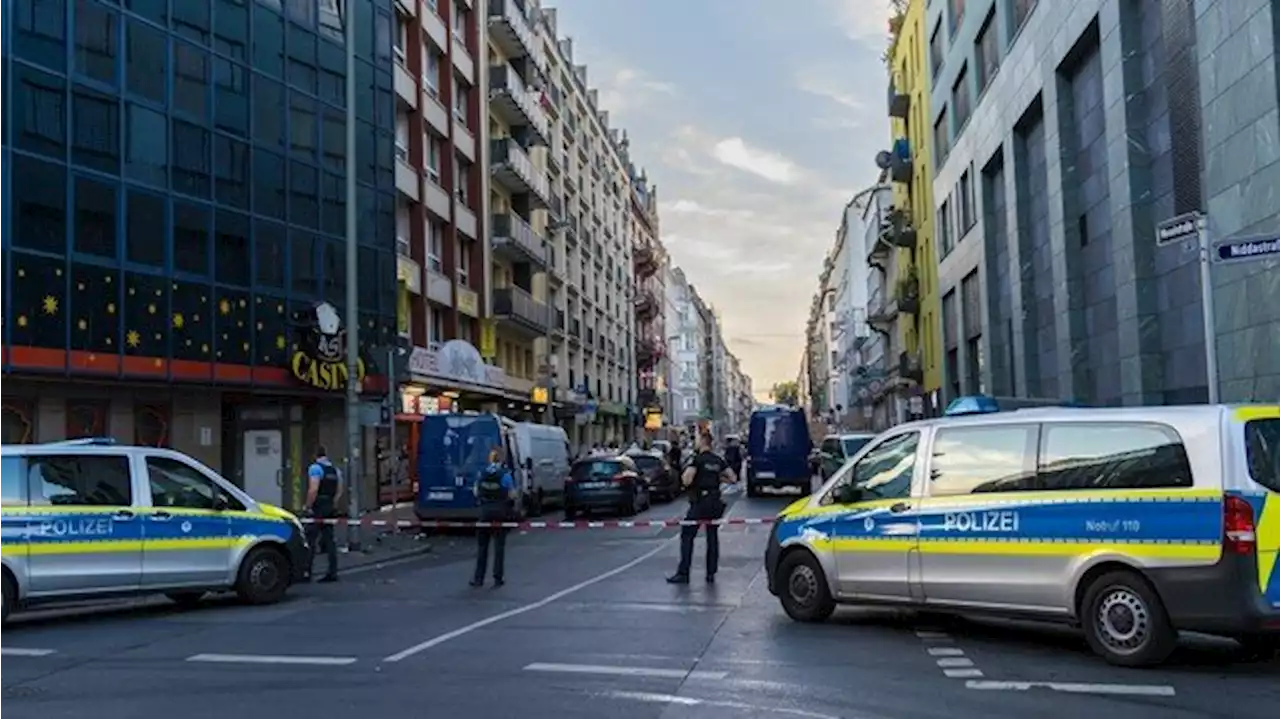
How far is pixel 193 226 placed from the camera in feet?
78.9

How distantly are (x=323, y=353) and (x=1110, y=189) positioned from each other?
1694cm

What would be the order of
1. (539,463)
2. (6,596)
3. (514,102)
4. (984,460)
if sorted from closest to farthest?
1. (984,460)
2. (6,596)
3. (539,463)
4. (514,102)

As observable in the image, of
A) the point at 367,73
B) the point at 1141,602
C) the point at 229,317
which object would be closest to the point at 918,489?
the point at 1141,602

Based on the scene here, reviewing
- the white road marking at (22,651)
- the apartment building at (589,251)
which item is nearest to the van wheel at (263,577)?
Answer: the white road marking at (22,651)

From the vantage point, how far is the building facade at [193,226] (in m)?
20.4

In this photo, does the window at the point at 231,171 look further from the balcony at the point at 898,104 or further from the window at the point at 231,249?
the balcony at the point at 898,104

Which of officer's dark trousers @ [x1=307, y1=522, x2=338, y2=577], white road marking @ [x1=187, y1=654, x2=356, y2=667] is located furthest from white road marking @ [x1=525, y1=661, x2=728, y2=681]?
officer's dark trousers @ [x1=307, y1=522, x2=338, y2=577]

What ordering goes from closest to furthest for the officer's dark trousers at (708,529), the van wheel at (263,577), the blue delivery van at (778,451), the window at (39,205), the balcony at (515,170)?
the van wheel at (263,577) → the officer's dark trousers at (708,529) → the window at (39,205) → the blue delivery van at (778,451) → the balcony at (515,170)

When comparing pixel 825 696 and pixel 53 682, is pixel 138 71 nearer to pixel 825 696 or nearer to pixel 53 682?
pixel 53 682

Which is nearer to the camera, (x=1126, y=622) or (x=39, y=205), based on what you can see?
(x=1126, y=622)

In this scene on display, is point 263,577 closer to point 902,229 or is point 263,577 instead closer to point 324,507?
point 324,507

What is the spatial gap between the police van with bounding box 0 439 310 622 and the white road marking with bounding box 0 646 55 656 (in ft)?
3.78

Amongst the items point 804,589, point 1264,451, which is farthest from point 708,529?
point 1264,451

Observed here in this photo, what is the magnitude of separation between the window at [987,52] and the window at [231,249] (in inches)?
751
